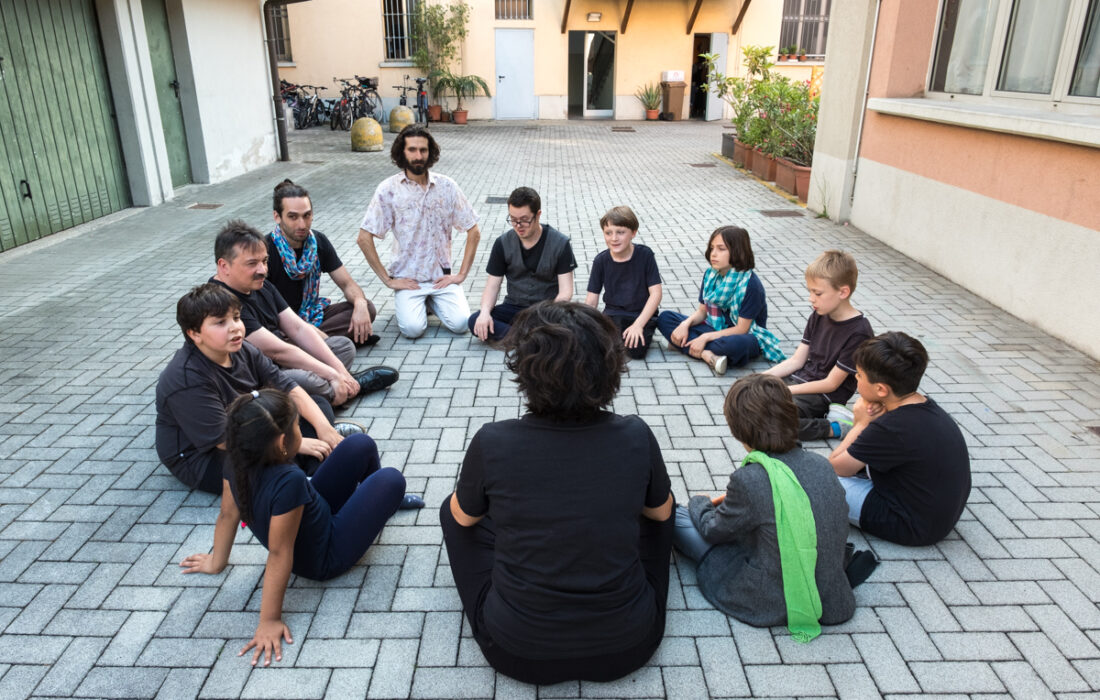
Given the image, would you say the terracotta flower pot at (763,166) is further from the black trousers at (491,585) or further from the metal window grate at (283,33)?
the metal window grate at (283,33)

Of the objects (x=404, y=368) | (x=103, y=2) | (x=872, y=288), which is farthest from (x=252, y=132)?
(x=872, y=288)

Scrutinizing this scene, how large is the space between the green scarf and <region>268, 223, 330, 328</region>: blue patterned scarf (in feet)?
10.8

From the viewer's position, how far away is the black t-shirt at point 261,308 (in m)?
4.08

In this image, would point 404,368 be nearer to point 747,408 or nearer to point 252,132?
point 747,408

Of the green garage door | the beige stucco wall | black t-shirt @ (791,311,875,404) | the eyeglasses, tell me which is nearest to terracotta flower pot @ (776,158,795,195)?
the eyeglasses

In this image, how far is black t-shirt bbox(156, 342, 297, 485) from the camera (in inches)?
129

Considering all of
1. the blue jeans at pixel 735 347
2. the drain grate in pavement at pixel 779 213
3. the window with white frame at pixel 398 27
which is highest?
the window with white frame at pixel 398 27

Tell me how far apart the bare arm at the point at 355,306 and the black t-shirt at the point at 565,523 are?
10.4ft

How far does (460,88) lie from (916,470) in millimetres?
20427

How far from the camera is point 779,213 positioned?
1017 centimetres

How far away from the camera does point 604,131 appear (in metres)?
20.0

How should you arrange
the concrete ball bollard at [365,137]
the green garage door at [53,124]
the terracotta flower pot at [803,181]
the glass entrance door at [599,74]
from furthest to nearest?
the glass entrance door at [599,74] < the concrete ball bollard at [365,137] < the terracotta flower pot at [803,181] < the green garage door at [53,124]

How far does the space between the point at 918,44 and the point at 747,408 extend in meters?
7.42

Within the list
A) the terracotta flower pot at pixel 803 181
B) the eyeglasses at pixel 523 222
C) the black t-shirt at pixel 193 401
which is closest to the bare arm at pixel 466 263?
the eyeglasses at pixel 523 222
